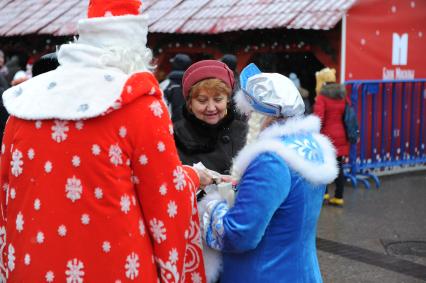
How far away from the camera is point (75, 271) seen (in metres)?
2.11

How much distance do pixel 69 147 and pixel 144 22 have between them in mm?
550

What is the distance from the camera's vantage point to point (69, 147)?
209 centimetres

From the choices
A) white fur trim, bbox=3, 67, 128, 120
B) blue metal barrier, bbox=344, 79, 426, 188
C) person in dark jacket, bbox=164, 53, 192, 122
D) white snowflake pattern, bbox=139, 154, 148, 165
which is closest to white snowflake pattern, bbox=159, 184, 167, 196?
white snowflake pattern, bbox=139, 154, 148, 165

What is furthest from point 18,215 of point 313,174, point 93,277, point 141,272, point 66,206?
point 313,174

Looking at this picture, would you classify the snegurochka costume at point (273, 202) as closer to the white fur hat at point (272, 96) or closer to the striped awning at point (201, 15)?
the white fur hat at point (272, 96)

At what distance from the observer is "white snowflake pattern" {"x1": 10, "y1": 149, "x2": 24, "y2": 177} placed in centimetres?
217

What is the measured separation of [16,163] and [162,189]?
55cm

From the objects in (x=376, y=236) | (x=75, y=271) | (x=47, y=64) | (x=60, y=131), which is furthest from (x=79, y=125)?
(x=376, y=236)

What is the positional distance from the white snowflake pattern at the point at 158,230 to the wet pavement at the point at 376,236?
3.40 meters

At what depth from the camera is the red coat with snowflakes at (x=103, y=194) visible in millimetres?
2080

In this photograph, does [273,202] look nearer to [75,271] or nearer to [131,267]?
[131,267]

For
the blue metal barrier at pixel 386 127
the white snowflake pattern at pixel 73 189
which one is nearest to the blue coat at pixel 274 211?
the white snowflake pattern at pixel 73 189

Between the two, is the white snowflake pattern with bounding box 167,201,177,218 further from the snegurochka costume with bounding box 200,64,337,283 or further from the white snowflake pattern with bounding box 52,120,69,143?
the white snowflake pattern with bounding box 52,120,69,143

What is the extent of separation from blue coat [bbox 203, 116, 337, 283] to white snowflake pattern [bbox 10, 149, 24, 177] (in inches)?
31.5
